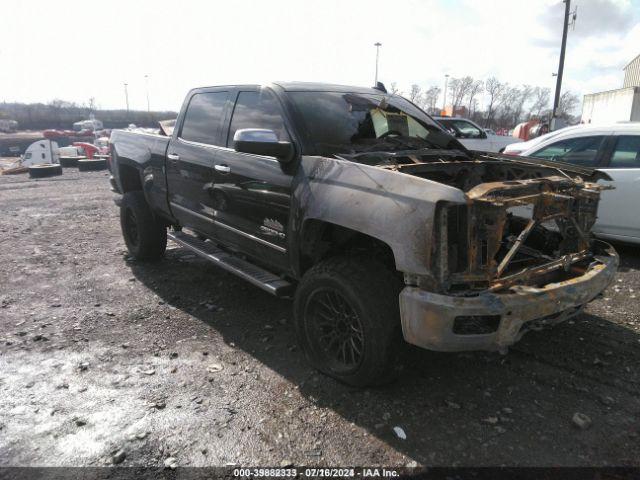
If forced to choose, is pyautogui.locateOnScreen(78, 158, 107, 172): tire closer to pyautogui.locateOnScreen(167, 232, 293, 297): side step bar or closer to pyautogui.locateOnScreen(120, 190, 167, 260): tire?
pyautogui.locateOnScreen(120, 190, 167, 260): tire

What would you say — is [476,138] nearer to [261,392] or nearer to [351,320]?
[351,320]

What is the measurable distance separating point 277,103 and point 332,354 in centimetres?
189

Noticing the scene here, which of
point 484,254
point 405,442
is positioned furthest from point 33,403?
point 484,254

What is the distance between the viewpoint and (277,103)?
143 inches

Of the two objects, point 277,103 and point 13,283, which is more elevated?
point 277,103

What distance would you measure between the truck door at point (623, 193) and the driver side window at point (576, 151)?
0.69ft

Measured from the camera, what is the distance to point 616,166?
5.60 m

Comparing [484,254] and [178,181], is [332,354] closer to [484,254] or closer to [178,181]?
[484,254]

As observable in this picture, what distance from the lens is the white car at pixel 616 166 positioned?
213 inches

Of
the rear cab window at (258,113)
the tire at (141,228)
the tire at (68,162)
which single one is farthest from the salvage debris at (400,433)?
the tire at (68,162)

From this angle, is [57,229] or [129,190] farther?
[57,229]

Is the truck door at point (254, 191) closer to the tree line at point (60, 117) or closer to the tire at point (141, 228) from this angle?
the tire at point (141, 228)

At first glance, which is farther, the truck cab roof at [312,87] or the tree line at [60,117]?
the tree line at [60,117]

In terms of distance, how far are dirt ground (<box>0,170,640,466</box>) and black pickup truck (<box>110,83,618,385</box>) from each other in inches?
15.2
